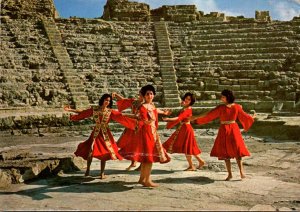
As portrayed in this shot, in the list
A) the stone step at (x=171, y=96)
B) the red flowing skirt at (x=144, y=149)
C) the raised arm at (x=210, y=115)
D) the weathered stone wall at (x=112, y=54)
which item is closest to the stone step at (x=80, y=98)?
the weathered stone wall at (x=112, y=54)

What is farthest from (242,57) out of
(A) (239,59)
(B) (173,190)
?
(B) (173,190)

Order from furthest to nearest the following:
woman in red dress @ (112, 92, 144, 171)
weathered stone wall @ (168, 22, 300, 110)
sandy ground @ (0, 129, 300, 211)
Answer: weathered stone wall @ (168, 22, 300, 110)
woman in red dress @ (112, 92, 144, 171)
sandy ground @ (0, 129, 300, 211)

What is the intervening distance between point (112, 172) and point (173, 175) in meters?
1.00

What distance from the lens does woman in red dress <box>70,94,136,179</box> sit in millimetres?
6078

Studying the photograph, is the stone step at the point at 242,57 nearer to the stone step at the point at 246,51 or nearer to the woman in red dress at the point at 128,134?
the stone step at the point at 246,51

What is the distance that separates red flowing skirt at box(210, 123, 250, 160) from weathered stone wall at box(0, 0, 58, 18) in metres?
17.3

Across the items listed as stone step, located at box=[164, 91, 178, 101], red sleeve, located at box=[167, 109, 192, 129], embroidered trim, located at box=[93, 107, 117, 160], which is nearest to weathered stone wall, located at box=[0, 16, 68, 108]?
stone step, located at box=[164, 91, 178, 101]

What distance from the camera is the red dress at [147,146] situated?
548 centimetres

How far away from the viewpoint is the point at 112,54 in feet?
57.7

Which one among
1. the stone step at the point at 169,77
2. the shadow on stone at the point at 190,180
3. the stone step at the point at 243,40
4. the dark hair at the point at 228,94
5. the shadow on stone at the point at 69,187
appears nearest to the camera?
the shadow on stone at the point at 69,187

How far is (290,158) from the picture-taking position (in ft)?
26.3

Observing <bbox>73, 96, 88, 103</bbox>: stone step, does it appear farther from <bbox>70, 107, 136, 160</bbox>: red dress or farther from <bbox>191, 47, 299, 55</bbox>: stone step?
<bbox>70, 107, 136, 160</bbox>: red dress

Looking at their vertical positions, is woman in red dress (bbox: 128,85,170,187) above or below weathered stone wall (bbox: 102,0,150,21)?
below

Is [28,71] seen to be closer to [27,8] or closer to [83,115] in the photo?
[27,8]
